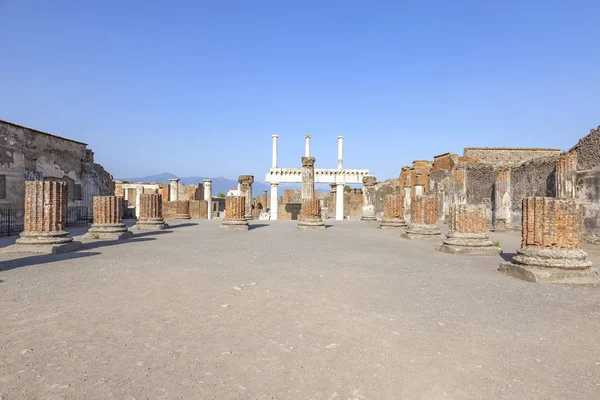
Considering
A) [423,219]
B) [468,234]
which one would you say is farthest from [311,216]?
[468,234]

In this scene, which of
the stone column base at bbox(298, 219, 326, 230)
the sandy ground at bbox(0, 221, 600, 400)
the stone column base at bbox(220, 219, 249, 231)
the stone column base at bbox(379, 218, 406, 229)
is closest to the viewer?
the sandy ground at bbox(0, 221, 600, 400)

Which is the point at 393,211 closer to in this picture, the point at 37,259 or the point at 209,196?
the point at 37,259

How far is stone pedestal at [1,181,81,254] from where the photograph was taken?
8.61 meters

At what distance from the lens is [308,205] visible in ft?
57.2

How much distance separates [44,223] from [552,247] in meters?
10.5

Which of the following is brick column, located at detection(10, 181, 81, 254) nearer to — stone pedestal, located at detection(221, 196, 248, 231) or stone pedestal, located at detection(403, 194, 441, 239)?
stone pedestal, located at detection(221, 196, 248, 231)

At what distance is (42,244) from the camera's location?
28.4 feet

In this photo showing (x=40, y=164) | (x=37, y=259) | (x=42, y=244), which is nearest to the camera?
(x=37, y=259)

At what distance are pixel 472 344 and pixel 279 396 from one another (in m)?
1.75

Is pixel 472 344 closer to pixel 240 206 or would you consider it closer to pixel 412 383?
pixel 412 383

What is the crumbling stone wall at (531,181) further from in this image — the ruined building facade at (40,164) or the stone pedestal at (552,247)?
the ruined building facade at (40,164)

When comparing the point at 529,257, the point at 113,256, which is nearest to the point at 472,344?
the point at 529,257

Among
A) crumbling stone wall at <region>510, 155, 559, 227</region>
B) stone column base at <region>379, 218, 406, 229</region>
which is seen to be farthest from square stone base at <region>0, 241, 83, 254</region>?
crumbling stone wall at <region>510, 155, 559, 227</region>

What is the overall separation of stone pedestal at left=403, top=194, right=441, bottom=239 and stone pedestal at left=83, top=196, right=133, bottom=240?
9388 millimetres
